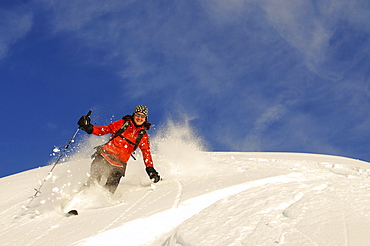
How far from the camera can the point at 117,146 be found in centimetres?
560

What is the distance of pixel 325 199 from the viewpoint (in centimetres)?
378

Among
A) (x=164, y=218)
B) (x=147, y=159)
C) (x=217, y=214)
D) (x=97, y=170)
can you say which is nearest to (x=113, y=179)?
(x=97, y=170)

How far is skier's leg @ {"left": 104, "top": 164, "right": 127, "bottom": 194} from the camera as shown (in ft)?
17.4

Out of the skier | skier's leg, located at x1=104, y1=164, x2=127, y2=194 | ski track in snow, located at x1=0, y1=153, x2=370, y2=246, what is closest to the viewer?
ski track in snow, located at x1=0, y1=153, x2=370, y2=246

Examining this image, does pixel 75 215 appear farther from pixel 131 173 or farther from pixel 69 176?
pixel 131 173

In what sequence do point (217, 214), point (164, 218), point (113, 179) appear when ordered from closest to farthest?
1. point (217, 214)
2. point (164, 218)
3. point (113, 179)

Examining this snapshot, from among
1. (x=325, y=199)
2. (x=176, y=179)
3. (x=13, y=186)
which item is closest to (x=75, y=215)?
(x=176, y=179)

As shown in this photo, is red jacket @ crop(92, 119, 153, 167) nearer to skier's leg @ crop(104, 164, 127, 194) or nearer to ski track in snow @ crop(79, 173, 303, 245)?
skier's leg @ crop(104, 164, 127, 194)

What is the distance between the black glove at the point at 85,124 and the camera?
17.7 feet

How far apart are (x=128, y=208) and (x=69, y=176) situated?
102 inches

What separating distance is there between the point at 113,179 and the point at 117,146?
1.87 ft

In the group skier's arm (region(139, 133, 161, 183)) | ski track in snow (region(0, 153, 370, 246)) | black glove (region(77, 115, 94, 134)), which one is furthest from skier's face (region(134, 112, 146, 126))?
ski track in snow (region(0, 153, 370, 246))

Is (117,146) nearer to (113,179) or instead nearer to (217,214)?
(113,179)

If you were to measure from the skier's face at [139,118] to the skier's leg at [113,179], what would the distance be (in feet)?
2.67
